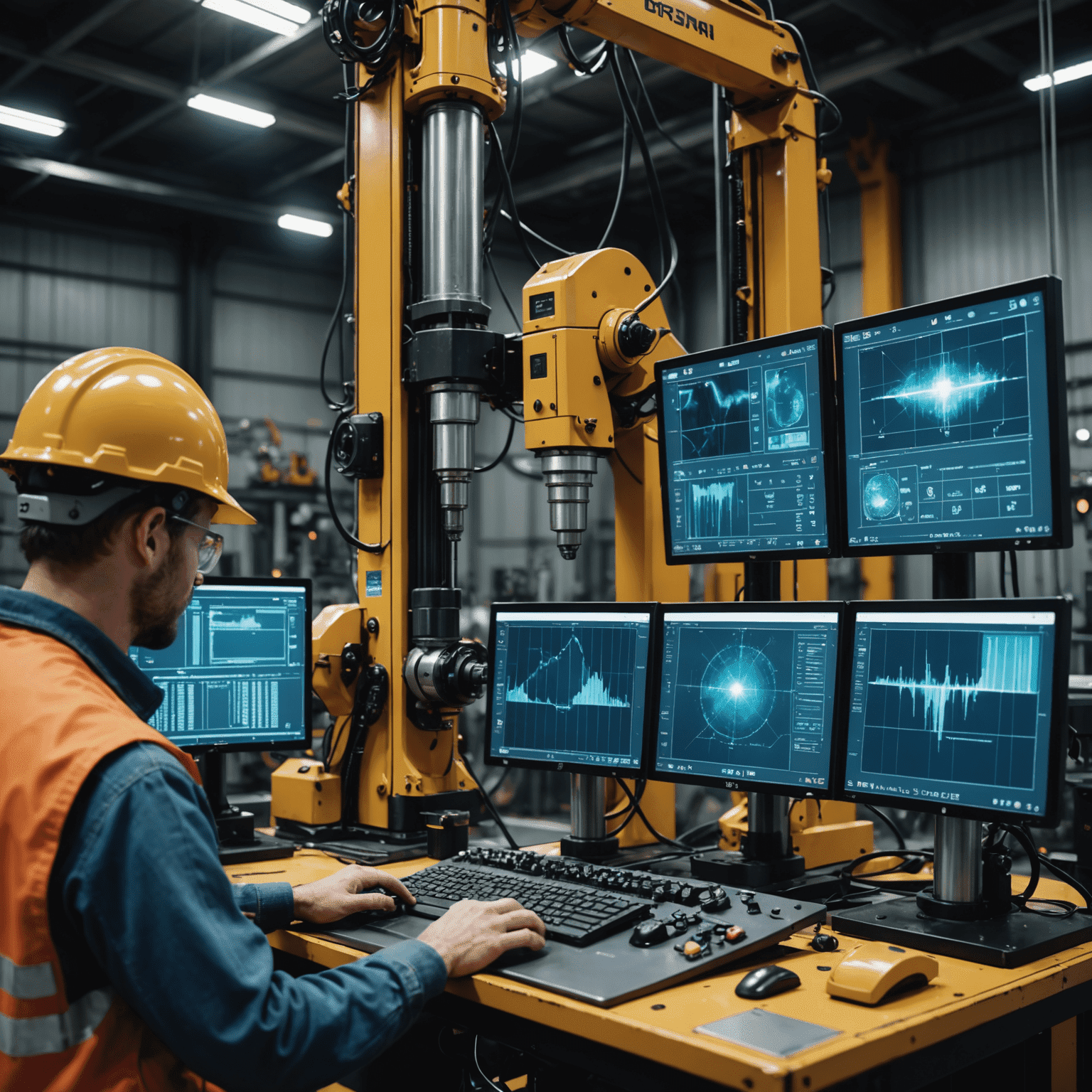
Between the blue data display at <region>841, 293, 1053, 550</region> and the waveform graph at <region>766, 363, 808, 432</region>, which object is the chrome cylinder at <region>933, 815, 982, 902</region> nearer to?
the blue data display at <region>841, 293, 1053, 550</region>

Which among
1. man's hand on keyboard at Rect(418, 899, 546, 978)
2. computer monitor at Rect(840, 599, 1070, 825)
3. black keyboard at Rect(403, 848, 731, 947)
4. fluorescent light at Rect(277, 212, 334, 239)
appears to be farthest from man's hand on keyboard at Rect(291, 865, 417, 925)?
fluorescent light at Rect(277, 212, 334, 239)

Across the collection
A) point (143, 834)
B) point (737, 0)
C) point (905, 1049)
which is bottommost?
point (905, 1049)

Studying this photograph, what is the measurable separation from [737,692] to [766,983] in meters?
0.56

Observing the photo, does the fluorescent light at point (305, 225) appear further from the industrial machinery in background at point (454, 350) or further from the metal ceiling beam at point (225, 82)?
the industrial machinery in background at point (454, 350)

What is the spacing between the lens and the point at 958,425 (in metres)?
1.54

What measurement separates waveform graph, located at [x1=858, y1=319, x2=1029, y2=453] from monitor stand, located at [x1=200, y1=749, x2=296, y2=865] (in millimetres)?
1414

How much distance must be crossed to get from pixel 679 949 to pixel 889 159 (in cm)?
734

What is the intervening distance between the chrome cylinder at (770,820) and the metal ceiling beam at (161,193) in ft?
23.6

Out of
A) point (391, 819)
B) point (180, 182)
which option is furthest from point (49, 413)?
point (180, 182)

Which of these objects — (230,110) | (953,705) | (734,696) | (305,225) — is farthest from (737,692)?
(305,225)

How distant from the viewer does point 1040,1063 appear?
5.17 feet

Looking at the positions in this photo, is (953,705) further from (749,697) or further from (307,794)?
(307,794)

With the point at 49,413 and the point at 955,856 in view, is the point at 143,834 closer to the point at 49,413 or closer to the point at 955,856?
the point at 49,413

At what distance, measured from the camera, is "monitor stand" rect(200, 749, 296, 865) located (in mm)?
2240
